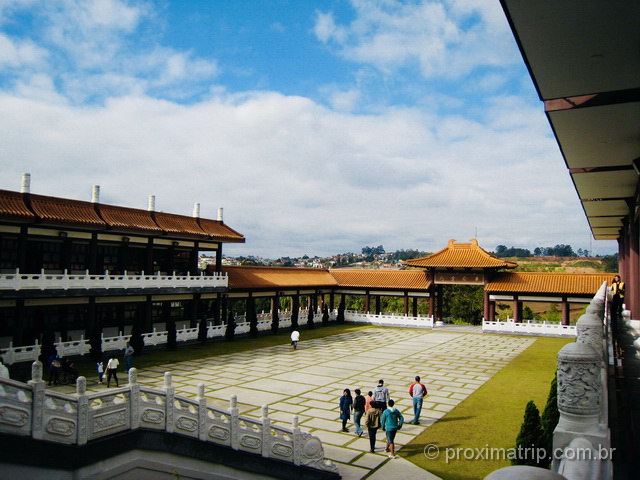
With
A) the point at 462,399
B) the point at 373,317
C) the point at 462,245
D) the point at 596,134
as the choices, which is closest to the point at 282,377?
the point at 462,399

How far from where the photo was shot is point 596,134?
741cm

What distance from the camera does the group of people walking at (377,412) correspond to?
33.3 ft

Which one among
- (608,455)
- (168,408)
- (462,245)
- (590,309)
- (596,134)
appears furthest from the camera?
(462,245)

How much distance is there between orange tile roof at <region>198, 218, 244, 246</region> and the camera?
1080 inches

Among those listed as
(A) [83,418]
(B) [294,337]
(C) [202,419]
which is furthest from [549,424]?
(B) [294,337]

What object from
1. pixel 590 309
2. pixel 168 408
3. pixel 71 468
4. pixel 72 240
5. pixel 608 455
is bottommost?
pixel 71 468

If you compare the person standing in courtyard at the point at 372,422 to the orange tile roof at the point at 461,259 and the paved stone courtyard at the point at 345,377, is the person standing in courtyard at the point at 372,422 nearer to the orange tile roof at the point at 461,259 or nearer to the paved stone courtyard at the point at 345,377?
the paved stone courtyard at the point at 345,377

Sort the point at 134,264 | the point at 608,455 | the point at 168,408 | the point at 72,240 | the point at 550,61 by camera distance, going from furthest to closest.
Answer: the point at 134,264, the point at 72,240, the point at 168,408, the point at 550,61, the point at 608,455

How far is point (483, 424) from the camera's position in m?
12.5

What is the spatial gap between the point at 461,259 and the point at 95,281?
24.4 metres

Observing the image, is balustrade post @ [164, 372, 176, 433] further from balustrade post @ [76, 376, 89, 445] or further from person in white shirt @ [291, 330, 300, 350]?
person in white shirt @ [291, 330, 300, 350]

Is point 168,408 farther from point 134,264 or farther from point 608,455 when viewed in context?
point 134,264

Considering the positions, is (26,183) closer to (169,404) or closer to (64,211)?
(64,211)

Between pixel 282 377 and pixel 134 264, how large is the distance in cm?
1200
